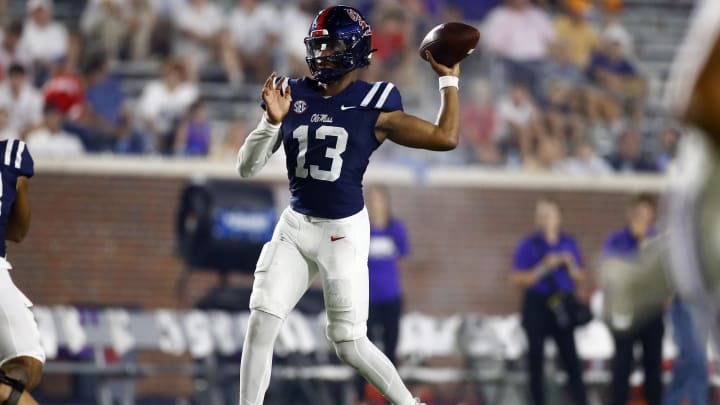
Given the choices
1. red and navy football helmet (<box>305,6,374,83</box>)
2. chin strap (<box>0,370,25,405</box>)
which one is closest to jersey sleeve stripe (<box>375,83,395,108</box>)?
red and navy football helmet (<box>305,6,374,83</box>)

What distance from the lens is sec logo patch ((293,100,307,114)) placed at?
18.7 feet

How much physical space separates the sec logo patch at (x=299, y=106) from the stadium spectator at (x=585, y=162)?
7.13m

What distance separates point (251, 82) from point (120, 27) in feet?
4.89

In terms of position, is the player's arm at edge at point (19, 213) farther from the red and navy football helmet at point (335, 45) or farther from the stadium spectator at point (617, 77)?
the stadium spectator at point (617, 77)

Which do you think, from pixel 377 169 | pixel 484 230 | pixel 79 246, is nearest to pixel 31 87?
pixel 79 246

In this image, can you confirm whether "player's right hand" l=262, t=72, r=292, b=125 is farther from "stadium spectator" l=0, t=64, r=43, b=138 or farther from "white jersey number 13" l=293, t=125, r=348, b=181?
"stadium spectator" l=0, t=64, r=43, b=138

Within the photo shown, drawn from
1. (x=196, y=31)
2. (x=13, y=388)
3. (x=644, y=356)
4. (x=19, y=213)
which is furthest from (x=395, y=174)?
(x=13, y=388)

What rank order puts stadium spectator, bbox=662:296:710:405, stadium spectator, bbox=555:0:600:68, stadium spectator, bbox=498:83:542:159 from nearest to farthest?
stadium spectator, bbox=662:296:710:405, stadium spectator, bbox=498:83:542:159, stadium spectator, bbox=555:0:600:68

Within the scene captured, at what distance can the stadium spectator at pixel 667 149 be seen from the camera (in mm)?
12219

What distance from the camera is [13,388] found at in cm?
516

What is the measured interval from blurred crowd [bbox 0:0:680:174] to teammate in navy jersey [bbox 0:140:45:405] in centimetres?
594

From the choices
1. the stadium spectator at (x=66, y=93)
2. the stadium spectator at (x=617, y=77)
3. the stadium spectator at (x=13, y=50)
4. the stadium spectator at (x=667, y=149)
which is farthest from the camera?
the stadium spectator at (x=617, y=77)

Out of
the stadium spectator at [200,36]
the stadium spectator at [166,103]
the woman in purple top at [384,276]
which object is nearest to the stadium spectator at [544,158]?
the woman in purple top at [384,276]

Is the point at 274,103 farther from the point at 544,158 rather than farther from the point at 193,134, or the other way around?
the point at 544,158
